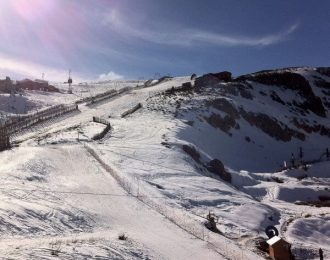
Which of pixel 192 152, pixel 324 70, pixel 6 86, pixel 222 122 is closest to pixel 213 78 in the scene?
pixel 222 122

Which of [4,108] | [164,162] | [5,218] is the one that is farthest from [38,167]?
[4,108]

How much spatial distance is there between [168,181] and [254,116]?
4176 centimetres

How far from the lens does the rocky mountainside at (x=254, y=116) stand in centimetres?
6044

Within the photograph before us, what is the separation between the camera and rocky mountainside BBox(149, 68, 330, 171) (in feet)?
198

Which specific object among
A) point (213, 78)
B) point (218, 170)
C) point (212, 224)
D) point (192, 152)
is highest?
point (213, 78)

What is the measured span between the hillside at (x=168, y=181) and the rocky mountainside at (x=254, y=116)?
0.28 m

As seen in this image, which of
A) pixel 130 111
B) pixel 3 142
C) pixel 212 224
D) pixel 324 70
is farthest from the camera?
pixel 324 70

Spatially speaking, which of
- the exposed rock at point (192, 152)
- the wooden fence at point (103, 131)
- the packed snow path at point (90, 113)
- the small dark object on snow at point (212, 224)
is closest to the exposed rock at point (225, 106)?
the packed snow path at point (90, 113)

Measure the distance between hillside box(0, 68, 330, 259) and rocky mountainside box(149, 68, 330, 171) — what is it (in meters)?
0.28

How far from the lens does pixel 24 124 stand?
6034cm

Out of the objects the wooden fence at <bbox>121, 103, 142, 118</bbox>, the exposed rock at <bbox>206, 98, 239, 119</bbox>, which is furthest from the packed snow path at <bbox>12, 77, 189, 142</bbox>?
the exposed rock at <bbox>206, 98, 239, 119</bbox>

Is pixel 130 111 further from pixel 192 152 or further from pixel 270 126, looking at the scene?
pixel 192 152

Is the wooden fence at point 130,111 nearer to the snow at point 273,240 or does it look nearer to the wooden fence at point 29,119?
the wooden fence at point 29,119

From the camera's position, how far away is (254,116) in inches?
2874
